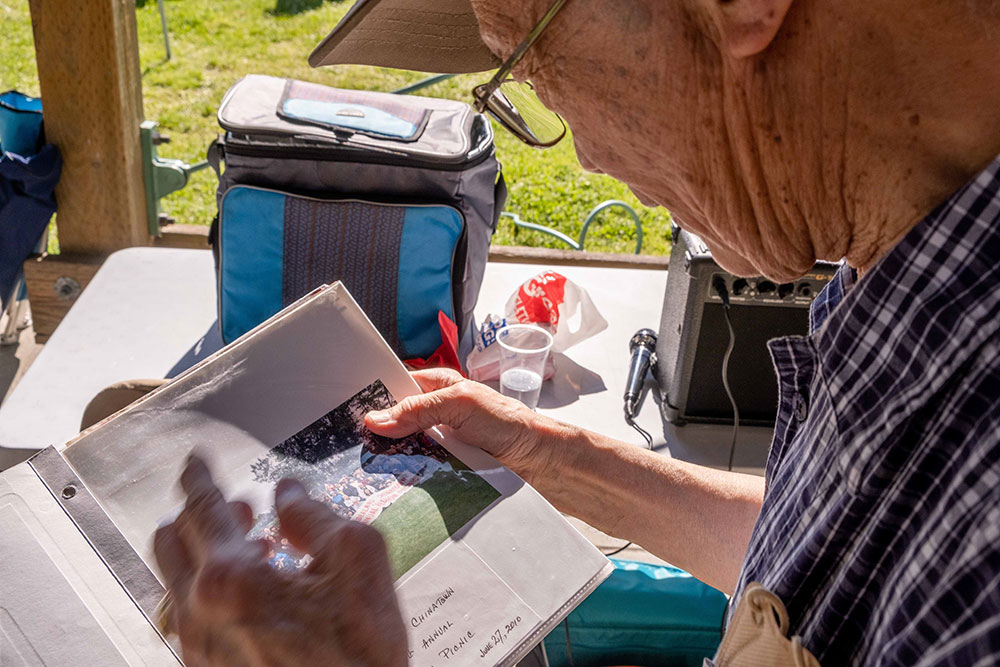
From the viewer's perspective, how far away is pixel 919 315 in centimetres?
58

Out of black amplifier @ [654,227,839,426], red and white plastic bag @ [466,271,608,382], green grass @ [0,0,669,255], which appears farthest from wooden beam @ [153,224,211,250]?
black amplifier @ [654,227,839,426]

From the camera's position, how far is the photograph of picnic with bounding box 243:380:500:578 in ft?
2.87

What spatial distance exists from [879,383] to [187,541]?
22.1 inches

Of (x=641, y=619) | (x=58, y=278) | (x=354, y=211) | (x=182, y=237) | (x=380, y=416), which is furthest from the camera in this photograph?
(x=182, y=237)

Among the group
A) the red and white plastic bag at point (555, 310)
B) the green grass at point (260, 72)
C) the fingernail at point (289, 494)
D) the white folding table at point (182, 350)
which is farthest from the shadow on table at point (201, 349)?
the green grass at point (260, 72)

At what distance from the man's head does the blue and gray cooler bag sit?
0.71 m

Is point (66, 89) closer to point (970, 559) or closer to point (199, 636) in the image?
point (199, 636)

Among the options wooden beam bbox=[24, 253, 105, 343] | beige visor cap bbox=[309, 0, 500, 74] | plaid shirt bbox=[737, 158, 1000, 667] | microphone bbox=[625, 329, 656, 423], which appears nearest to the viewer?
plaid shirt bbox=[737, 158, 1000, 667]

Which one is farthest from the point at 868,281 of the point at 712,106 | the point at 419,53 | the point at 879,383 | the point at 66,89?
the point at 66,89

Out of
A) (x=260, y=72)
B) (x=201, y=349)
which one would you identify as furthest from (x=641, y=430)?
(x=260, y=72)

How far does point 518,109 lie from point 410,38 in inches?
7.3

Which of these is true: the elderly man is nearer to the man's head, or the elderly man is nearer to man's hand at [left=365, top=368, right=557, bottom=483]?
the man's head

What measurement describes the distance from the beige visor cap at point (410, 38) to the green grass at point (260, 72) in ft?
9.07

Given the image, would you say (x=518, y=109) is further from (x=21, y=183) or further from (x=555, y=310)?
(x=21, y=183)
